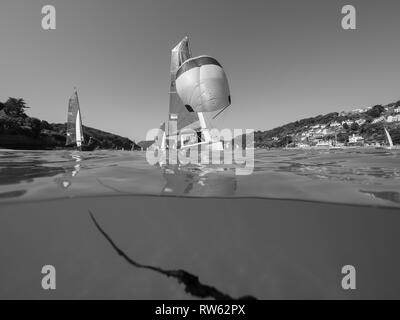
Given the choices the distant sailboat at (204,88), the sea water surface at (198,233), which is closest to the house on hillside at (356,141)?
the distant sailboat at (204,88)

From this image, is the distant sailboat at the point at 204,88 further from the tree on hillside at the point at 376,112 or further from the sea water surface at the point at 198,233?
the tree on hillside at the point at 376,112

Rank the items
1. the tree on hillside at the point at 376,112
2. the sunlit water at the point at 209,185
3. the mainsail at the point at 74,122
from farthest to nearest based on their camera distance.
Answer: the tree on hillside at the point at 376,112, the mainsail at the point at 74,122, the sunlit water at the point at 209,185

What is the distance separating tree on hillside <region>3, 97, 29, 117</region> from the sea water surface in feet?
285

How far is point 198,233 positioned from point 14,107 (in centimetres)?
9450

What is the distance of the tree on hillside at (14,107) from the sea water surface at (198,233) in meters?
86.8

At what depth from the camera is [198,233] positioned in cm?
577

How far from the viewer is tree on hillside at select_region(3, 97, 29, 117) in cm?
6731

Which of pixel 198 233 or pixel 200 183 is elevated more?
pixel 200 183

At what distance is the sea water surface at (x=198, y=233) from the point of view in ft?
10.9

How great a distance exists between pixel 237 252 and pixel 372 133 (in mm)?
107366

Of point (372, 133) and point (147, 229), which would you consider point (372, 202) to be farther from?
point (372, 133)

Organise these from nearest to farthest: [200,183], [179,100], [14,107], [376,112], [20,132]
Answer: [200,183]
[179,100]
[20,132]
[14,107]
[376,112]

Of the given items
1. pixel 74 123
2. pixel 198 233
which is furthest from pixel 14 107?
pixel 198 233

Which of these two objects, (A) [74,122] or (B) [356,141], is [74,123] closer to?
(A) [74,122]
